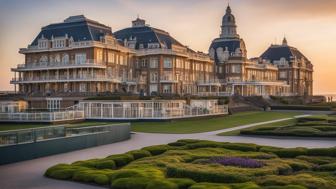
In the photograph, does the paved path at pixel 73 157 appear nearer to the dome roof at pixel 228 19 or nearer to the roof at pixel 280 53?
the dome roof at pixel 228 19

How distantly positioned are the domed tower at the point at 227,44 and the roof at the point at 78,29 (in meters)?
35.8

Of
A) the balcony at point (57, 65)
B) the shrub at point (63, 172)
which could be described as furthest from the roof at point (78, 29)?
the shrub at point (63, 172)

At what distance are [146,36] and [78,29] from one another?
48.2 feet

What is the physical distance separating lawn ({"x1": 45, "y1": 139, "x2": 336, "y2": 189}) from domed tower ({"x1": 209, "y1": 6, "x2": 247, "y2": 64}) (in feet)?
281

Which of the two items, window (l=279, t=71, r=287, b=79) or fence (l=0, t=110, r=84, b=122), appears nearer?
fence (l=0, t=110, r=84, b=122)

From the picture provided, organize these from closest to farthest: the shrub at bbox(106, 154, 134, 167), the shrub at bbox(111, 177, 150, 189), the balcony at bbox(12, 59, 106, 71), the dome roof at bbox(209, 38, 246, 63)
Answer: the shrub at bbox(111, 177, 150, 189), the shrub at bbox(106, 154, 134, 167), the balcony at bbox(12, 59, 106, 71), the dome roof at bbox(209, 38, 246, 63)

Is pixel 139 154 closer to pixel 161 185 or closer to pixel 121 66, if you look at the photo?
pixel 161 185

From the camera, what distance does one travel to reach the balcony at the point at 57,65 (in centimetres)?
7093

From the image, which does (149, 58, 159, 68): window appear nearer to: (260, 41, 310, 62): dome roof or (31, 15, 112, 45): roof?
(31, 15, 112, 45): roof

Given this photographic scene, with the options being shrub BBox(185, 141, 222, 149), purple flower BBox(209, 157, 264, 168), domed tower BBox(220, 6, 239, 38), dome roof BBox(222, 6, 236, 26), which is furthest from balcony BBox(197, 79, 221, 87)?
purple flower BBox(209, 157, 264, 168)

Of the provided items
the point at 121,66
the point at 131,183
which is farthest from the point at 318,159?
the point at 121,66

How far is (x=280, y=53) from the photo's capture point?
12388 centimetres

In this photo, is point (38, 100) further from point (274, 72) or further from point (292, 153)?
point (274, 72)

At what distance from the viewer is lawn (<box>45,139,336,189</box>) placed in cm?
1357
